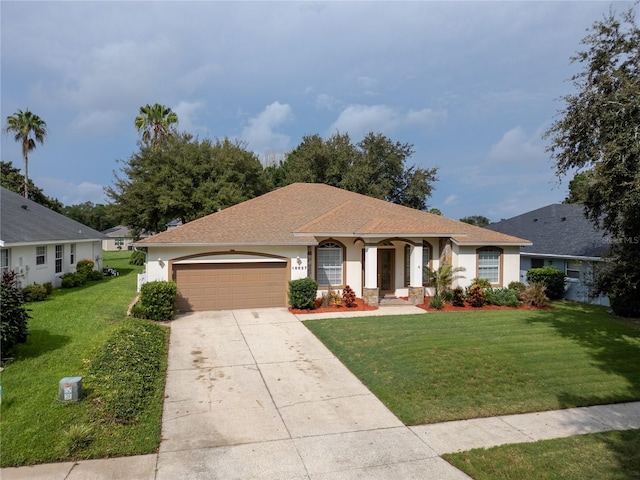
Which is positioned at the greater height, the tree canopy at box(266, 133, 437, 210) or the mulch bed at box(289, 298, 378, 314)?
the tree canopy at box(266, 133, 437, 210)

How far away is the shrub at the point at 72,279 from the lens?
21500 millimetres

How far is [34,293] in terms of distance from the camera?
16984mm

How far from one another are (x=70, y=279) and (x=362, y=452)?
68.7 ft

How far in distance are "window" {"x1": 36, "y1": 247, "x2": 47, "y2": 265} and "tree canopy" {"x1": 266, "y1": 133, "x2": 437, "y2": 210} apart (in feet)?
60.4

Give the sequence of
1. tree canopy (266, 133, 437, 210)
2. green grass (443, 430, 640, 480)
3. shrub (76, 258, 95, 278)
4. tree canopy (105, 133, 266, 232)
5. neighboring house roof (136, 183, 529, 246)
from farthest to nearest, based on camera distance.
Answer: tree canopy (266, 133, 437, 210)
tree canopy (105, 133, 266, 232)
shrub (76, 258, 95, 278)
neighboring house roof (136, 183, 529, 246)
green grass (443, 430, 640, 480)

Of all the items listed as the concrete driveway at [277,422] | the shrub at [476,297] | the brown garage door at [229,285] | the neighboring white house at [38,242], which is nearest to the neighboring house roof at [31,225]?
the neighboring white house at [38,242]

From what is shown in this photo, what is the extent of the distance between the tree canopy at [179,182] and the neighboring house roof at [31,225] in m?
3.43

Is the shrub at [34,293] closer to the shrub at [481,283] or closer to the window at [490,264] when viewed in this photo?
the shrub at [481,283]

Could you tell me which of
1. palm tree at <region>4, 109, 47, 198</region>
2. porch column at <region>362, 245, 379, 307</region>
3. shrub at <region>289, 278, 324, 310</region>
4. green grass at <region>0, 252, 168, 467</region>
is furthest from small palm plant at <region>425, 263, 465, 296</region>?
palm tree at <region>4, 109, 47, 198</region>

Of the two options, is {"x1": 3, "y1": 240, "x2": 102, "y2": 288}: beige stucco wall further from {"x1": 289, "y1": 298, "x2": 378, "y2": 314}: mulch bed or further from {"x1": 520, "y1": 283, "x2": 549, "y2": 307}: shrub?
{"x1": 520, "y1": 283, "x2": 549, "y2": 307}: shrub

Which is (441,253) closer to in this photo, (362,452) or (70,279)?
(362,452)

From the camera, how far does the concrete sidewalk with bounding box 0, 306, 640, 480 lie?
5484 mm

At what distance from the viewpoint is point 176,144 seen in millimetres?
28984

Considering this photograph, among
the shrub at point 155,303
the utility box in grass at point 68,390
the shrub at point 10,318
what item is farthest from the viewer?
the shrub at point 155,303
